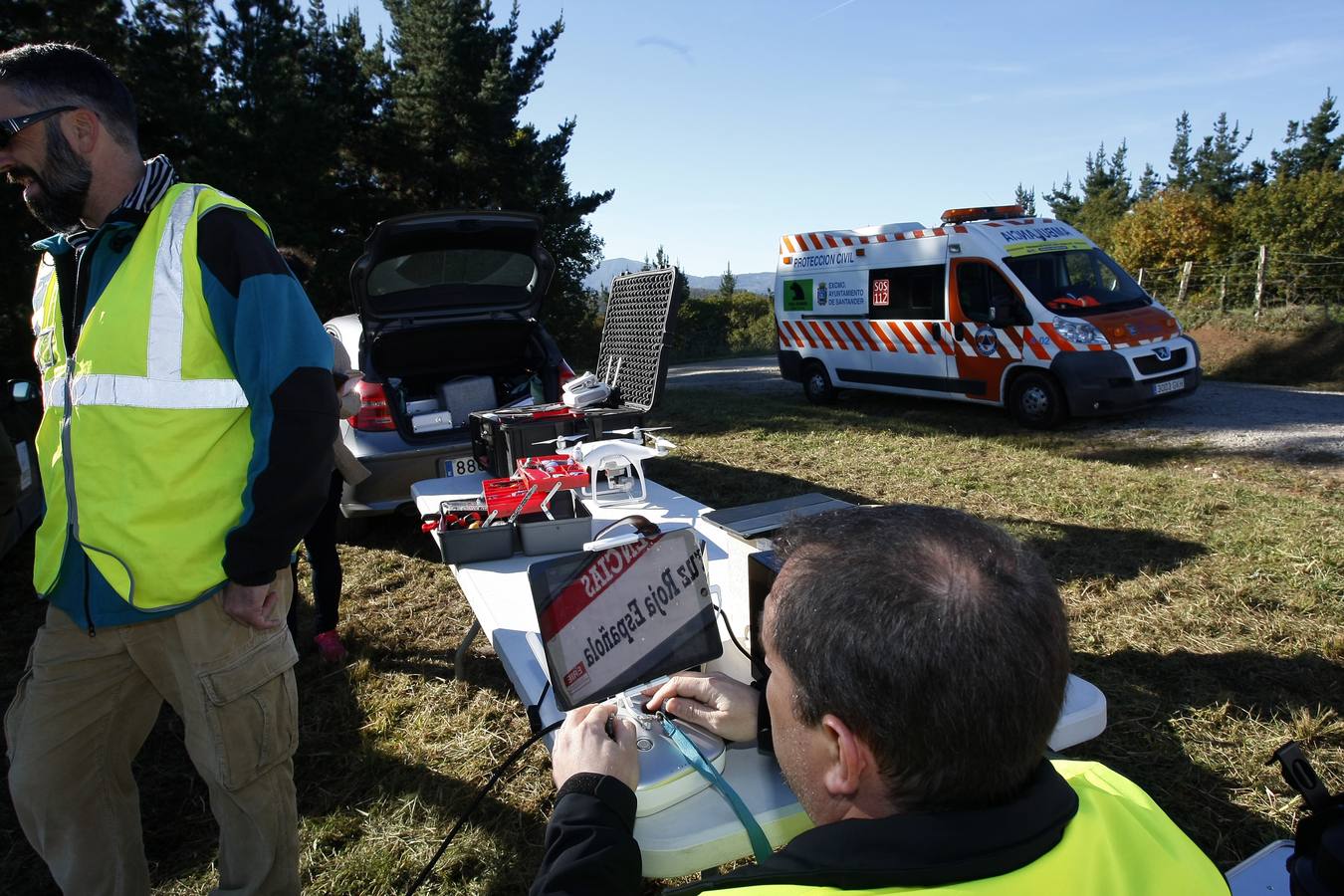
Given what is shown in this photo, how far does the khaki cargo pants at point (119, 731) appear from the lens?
1.64 metres

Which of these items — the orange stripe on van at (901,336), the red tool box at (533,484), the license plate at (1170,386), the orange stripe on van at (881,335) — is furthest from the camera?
the orange stripe on van at (881,335)

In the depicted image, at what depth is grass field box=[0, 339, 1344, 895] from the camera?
2.38 metres

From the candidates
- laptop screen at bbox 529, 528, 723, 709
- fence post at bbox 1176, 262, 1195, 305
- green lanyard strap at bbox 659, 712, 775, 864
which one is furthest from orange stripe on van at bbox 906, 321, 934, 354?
fence post at bbox 1176, 262, 1195, 305

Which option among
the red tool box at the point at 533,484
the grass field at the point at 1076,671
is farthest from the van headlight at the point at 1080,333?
the red tool box at the point at 533,484

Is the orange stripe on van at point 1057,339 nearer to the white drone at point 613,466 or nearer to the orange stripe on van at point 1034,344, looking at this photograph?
the orange stripe on van at point 1034,344

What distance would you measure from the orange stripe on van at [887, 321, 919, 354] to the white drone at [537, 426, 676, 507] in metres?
7.09

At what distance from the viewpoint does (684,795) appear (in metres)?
1.30

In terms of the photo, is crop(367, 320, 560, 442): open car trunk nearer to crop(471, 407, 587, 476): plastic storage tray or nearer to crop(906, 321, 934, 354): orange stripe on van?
crop(471, 407, 587, 476): plastic storage tray

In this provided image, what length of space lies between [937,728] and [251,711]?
1471 millimetres

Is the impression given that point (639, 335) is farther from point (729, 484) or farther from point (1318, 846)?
point (1318, 846)

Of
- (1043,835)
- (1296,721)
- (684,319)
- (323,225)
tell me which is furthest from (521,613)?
(684,319)

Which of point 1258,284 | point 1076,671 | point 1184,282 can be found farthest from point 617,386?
point 1184,282

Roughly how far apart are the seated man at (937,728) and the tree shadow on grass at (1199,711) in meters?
1.86

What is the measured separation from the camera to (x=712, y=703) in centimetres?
142
